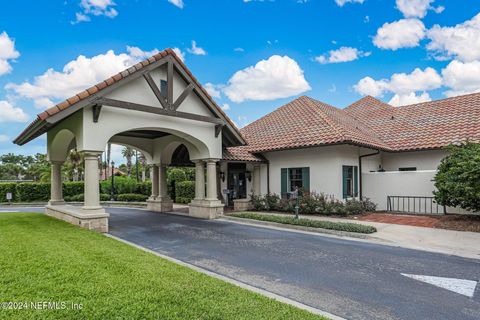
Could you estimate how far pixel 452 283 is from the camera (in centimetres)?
581

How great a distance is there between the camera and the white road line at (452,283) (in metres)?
5.42

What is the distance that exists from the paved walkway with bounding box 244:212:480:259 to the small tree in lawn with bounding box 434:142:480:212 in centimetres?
167

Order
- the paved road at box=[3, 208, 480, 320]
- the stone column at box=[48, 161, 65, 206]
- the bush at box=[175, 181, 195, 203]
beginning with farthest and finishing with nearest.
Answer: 1. the bush at box=[175, 181, 195, 203]
2. the stone column at box=[48, 161, 65, 206]
3. the paved road at box=[3, 208, 480, 320]

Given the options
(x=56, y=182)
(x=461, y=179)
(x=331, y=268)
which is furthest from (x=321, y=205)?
Answer: (x=56, y=182)

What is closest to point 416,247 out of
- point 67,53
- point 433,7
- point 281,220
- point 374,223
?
point 374,223

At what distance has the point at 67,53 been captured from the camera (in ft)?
51.9

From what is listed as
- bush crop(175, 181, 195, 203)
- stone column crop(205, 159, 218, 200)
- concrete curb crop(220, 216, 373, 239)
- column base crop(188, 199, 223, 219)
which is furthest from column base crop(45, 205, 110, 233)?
bush crop(175, 181, 195, 203)

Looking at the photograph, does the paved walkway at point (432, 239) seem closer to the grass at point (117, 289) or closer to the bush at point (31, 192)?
the grass at point (117, 289)

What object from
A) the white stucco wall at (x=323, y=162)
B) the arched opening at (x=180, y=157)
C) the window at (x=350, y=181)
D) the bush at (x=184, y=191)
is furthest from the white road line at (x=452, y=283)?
the bush at (x=184, y=191)

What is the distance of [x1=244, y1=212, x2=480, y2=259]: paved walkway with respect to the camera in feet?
27.2

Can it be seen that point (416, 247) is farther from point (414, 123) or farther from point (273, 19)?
point (273, 19)

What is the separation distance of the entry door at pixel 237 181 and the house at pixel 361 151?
1.89 feet

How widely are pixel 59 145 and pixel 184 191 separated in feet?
38.9

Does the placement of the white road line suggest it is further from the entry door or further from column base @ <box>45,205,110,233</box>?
the entry door
